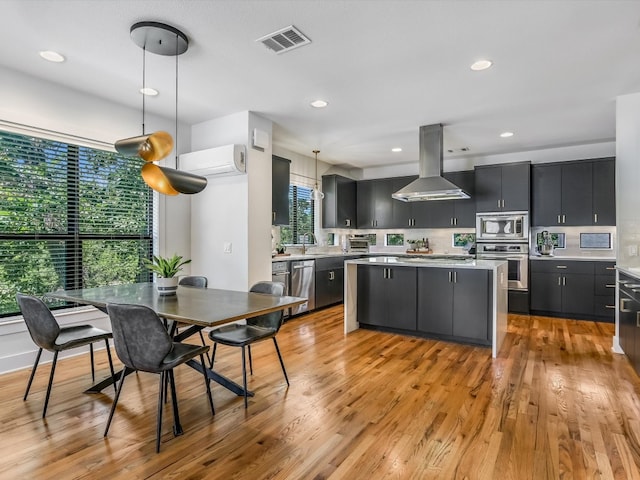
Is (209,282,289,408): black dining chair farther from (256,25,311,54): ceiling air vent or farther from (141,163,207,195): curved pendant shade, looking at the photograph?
(256,25,311,54): ceiling air vent

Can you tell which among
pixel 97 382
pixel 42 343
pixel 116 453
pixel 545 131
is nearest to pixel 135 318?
pixel 116 453

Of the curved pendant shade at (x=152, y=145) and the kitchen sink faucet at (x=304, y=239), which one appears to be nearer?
the curved pendant shade at (x=152, y=145)

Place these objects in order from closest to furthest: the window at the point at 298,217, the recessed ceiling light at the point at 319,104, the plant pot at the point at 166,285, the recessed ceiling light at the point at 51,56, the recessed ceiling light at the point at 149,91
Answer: the plant pot at the point at 166,285 → the recessed ceiling light at the point at 51,56 → the recessed ceiling light at the point at 149,91 → the recessed ceiling light at the point at 319,104 → the window at the point at 298,217

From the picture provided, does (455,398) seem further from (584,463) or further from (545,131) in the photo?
(545,131)

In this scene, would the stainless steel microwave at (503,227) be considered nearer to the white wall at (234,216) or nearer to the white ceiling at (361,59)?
the white ceiling at (361,59)

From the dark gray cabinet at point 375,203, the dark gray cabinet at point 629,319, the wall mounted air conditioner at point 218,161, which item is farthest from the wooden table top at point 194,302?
the dark gray cabinet at point 375,203

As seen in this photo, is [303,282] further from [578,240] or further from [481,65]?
[578,240]

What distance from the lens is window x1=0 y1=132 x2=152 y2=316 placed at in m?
3.36

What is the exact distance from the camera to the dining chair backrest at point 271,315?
3029 mm

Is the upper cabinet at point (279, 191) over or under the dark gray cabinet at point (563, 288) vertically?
over

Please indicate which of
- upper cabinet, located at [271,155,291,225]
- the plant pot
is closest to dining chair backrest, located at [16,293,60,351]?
the plant pot

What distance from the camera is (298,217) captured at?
6855mm

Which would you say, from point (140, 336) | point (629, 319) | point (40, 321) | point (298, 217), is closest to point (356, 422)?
point (140, 336)

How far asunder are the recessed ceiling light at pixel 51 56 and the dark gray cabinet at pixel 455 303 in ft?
13.1
